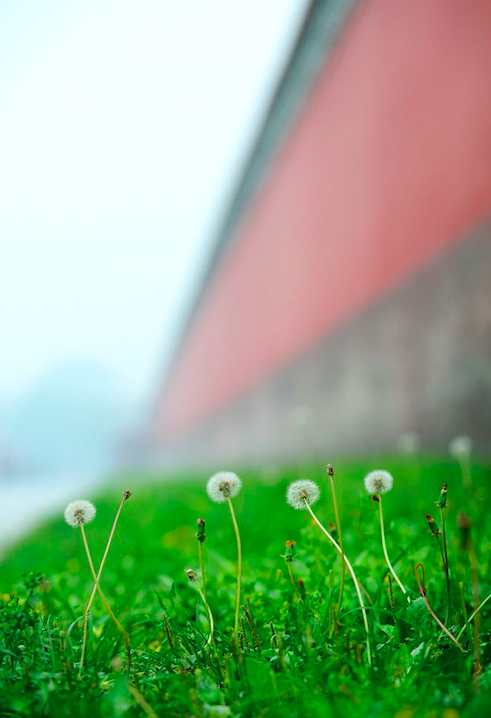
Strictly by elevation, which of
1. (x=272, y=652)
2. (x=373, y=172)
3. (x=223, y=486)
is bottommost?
(x=272, y=652)

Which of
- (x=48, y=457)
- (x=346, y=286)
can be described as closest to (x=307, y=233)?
(x=346, y=286)

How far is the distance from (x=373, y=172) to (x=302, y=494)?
452 centimetres

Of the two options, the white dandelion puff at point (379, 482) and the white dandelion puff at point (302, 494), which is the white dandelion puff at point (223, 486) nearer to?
the white dandelion puff at point (302, 494)

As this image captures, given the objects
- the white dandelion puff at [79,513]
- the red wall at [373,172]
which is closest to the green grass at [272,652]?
the white dandelion puff at [79,513]

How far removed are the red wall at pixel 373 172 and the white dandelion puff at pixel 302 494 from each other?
2.89m

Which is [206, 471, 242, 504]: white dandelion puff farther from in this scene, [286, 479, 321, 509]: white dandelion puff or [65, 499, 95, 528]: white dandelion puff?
[65, 499, 95, 528]: white dandelion puff

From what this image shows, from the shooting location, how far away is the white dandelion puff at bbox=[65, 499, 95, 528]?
94 centimetres

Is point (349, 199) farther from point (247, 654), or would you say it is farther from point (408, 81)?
point (247, 654)

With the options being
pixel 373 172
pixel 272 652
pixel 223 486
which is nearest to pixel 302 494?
pixel 223 486

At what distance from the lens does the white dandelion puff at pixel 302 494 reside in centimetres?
93

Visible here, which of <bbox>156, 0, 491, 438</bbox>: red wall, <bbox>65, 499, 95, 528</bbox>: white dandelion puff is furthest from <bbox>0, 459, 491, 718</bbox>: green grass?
<bbox>156, 0, 491, 438</bbox>: red wall

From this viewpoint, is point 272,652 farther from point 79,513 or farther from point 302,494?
point 79,513

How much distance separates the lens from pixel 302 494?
93cm

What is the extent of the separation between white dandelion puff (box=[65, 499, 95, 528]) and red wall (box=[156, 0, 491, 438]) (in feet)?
9.98
